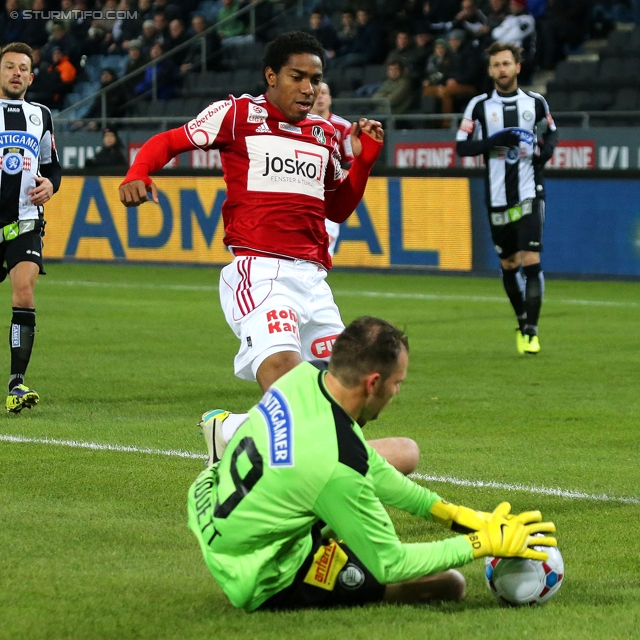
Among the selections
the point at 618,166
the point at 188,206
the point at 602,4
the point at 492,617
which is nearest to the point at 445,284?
the point at 618,166

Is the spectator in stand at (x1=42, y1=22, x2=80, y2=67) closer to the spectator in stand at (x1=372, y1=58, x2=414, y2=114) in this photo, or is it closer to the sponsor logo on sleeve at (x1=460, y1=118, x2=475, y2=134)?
the spectator in stand at (x1=372, y1=58, x2=414, y2=114)

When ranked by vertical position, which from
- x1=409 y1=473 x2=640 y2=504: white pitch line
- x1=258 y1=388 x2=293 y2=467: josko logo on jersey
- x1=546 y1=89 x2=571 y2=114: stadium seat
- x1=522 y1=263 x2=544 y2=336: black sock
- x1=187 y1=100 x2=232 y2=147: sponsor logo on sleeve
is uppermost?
x1=187 y1=100 x2=232 y2=147: sponsor logo on sleeve

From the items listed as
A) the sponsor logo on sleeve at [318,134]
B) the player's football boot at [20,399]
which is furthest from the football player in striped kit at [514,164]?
the sponsor logo on sleeve at [318,134]

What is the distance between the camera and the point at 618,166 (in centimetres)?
1905

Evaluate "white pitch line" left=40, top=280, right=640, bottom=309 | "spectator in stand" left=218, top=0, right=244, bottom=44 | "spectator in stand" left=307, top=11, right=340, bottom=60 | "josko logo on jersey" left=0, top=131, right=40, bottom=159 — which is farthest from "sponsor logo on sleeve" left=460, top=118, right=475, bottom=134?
"spectator in stand" left=218, top=0, right=244, bottom=44

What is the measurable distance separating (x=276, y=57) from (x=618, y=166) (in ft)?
43.7

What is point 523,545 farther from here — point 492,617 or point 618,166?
point 618,166

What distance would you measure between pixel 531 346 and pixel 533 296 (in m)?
0.44

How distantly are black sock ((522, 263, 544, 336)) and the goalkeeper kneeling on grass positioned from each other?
7526 millimetres

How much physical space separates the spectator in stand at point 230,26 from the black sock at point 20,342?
739 inches

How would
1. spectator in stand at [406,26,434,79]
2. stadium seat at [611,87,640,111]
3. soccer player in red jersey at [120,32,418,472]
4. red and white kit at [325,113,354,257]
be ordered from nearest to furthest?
soccer player in red jersey at [120,32,418,472] < red and white kit at [325,113,354,257] < stadium seat at [611,87,640,111] < spectator in stand at [406,26,434,79]

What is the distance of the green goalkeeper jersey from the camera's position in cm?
432

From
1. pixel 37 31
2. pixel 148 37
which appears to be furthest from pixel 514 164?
pixel 37 31

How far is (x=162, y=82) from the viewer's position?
87.8 ft
